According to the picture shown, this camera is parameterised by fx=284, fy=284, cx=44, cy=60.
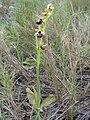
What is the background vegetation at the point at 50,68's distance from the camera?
1.13 m

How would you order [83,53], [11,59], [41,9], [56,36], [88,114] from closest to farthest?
[88,114], [11,59], [83,53], [56,36], [41,9]

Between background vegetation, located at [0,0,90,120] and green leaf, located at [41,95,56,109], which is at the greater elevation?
background vegetation, located at [0,0,90,120]

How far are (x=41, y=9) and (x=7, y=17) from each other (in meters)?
0.55

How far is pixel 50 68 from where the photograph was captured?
1.19 m

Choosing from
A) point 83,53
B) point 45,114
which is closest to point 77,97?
point 45,114

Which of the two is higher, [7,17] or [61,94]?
[7,17]

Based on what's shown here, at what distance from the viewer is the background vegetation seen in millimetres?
1132

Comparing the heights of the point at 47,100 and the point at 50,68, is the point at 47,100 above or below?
below

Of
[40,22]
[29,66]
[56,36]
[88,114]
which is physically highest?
[40,22]

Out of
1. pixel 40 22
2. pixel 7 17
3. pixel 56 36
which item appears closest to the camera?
pixel 40 22

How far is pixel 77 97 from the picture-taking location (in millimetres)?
1198

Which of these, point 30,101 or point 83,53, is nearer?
point 30,101

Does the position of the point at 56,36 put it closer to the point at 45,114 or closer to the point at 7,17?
the point at 45,114

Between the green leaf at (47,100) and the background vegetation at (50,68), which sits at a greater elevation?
the background vegetation at (50,68)
